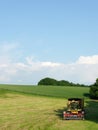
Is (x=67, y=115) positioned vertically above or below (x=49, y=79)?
below

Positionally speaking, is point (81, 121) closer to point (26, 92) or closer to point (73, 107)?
point (73, 107)

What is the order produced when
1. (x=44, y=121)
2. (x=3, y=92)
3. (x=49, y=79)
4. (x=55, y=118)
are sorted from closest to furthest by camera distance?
(x=44, y=121), (x=55, y=118), (x=3, y=92), (x=49, y=79)

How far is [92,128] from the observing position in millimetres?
39000

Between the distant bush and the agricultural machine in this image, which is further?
the distant bush

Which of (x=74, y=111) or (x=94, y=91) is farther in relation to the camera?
(x=94, y=91)

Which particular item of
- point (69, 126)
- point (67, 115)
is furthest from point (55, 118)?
point (69, 126)

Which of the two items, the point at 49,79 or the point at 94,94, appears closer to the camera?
the point at 94,94

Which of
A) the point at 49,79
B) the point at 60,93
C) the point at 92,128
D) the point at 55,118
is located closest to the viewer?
the point at 92,128

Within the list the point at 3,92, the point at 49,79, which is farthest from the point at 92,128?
the point at 49,79

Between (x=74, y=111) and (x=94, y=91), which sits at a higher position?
(x=94, y=91)

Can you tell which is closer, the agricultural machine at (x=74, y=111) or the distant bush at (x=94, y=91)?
the agricultural machine at (x=74, y=111)

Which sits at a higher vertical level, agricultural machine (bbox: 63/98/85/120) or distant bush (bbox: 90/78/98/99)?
distant bush (bbox: 90/78/98/99)

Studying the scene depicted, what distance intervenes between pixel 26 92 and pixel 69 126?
5504cm

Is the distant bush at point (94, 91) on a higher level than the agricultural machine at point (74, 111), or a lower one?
higher
